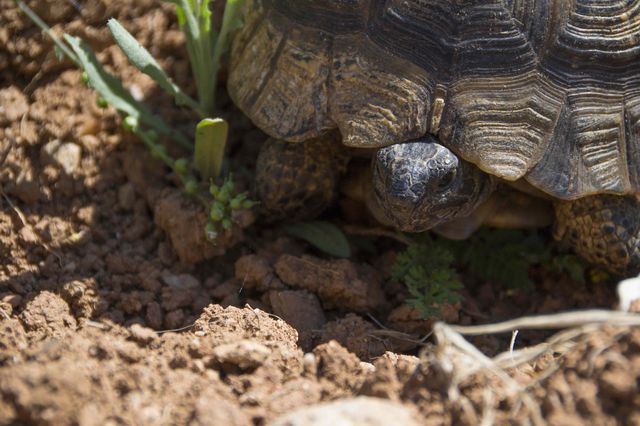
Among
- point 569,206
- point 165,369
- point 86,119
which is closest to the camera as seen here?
point 165,369

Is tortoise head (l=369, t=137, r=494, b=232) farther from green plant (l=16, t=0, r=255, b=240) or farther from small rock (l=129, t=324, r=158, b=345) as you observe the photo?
small rock (l=129, t=324, r=158, b=345)

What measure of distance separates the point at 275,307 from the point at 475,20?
5.04 feet

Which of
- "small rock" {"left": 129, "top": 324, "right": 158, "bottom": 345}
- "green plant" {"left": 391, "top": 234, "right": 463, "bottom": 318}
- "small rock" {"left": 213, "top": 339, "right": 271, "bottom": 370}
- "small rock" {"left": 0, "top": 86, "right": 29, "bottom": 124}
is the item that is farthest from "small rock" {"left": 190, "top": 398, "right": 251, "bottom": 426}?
"small rock" {"left": 0, "top": 86, "right": 29, "bottom": 124}

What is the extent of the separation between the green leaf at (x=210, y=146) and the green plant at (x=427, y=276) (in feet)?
3.29

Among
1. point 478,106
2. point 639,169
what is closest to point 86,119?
point 478,106

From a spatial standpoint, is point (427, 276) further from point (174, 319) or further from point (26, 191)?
point (26, 191)

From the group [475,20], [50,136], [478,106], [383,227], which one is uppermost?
[475,20]

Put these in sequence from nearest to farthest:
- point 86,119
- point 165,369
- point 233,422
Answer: point 233,422 < point 165,369 < point 86,119

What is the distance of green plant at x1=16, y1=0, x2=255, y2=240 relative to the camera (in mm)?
3361

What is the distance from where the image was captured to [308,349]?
3002mm

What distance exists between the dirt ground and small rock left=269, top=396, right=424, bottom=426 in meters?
0.13

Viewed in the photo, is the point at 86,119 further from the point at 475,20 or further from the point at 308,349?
the point at 475,20

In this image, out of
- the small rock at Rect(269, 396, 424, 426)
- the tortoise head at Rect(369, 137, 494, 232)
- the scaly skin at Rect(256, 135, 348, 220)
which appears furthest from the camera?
the scaly skin at Rect(256, 135, 348, 220)

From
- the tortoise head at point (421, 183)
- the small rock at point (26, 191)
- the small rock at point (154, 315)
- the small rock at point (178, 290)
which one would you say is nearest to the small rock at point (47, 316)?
the small rock at point (154, 315)
